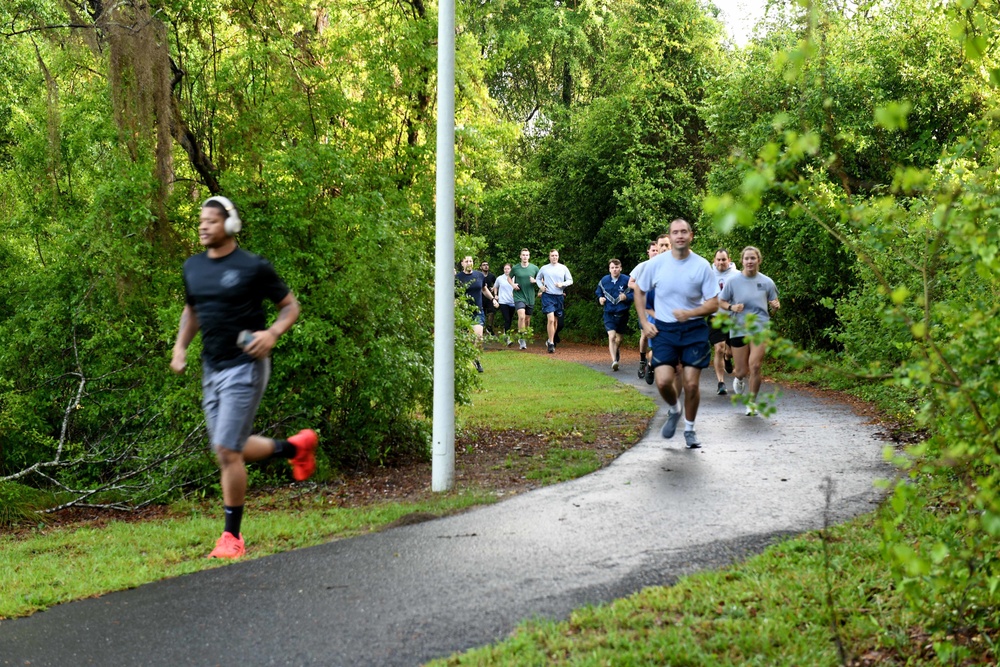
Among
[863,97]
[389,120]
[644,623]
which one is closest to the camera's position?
[644,623]

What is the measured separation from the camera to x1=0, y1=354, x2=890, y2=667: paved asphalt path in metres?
4.99

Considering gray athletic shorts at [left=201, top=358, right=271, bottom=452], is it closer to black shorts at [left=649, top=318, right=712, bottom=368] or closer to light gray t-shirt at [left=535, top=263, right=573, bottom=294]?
black shorts at [left=649, top=318, right=712, bottom=368]

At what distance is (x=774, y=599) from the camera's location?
521 cm

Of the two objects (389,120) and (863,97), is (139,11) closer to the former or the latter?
(389,120)

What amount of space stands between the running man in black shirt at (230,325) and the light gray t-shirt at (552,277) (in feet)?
56.2

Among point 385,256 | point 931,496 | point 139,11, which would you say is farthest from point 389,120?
point 931,496

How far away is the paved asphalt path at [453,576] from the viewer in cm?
499

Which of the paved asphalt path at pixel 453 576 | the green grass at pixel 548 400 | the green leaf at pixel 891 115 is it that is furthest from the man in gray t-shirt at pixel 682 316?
the green leaf at pixel 891 115

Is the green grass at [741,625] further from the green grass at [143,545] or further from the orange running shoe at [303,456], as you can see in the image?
the green grass at [143,545]

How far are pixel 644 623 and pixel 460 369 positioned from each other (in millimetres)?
6393

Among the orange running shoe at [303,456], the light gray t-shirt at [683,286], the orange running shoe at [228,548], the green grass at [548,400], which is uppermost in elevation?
the light gray t-shirt at [683,286]

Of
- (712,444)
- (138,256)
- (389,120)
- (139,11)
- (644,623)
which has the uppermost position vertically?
(139,11)

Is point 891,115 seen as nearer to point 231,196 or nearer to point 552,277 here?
point 231,196

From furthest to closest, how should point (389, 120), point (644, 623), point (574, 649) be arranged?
point (389, 120) → point (644, 623) → point (574, 649)
